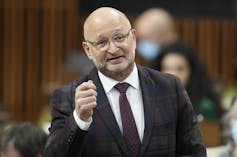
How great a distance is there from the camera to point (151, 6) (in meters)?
9.36

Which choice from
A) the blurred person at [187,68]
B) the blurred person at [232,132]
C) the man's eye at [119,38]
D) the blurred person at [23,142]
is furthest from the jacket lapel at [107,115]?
the blurred person at [187,68]

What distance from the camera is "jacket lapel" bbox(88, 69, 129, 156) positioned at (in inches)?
99.8

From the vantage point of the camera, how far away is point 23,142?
3350 millimetres

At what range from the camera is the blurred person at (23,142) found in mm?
3332

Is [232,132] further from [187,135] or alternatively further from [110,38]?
[110,38]

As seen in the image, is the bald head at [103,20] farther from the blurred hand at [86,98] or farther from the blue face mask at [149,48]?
the blue face mask at [149,48]

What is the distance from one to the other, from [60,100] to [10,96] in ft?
21.9

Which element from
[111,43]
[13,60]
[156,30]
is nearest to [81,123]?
[111,43]

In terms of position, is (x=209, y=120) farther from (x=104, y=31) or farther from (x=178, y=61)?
(x=104, y=31)

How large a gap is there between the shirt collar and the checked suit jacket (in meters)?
0.02

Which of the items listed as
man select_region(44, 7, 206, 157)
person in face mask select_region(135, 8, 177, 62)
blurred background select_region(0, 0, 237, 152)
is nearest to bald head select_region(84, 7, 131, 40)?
man select_region(44, 7, 206, 157)

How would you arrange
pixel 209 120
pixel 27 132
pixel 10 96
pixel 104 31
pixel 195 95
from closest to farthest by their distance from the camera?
pixel 104 31 → pixel 27 132 → pixel 195 95 → pixel 209 120 → pixel 10 96

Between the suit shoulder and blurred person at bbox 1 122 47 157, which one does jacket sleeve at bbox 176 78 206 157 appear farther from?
blurred person at bbox 1 122 47 157

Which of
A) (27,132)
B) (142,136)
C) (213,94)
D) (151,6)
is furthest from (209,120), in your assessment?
(151,6)
